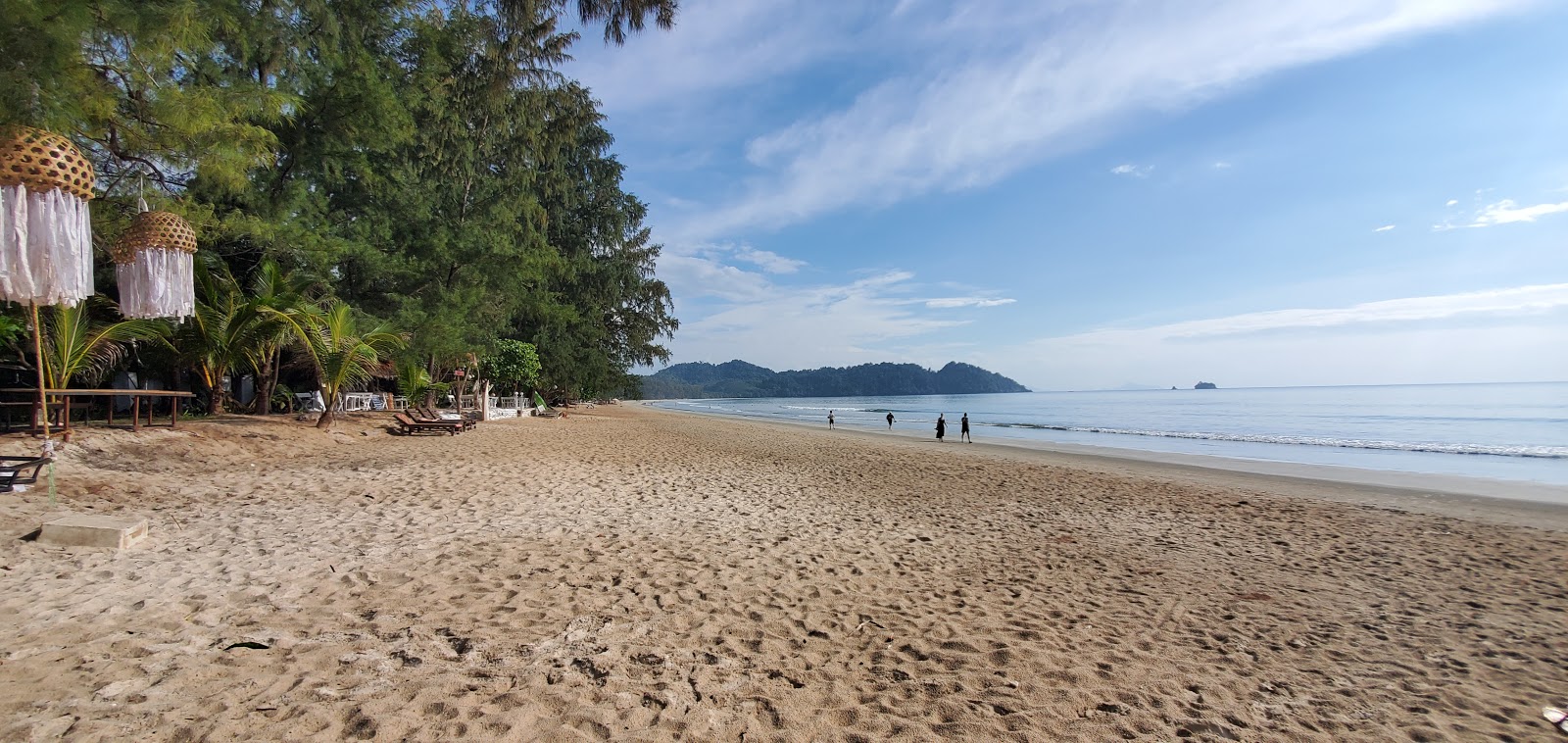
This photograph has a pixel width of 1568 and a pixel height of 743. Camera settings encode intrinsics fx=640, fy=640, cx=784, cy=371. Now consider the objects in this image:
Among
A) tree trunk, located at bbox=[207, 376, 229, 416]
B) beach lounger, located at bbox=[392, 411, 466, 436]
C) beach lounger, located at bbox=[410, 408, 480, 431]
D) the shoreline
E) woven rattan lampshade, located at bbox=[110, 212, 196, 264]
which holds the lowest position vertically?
the shoreline

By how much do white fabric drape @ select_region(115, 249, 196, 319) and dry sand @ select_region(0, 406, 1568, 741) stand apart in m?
1.91

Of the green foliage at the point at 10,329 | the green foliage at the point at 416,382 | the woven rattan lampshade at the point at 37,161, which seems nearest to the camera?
the woven rattan lampshade at the point at 37,161

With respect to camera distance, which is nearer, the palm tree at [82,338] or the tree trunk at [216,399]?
the palm tree at [82,338]

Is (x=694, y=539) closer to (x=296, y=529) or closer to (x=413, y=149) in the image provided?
(x=296, y=529)

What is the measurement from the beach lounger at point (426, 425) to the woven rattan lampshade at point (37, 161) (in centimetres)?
1319

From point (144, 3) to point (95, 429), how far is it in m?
6.79

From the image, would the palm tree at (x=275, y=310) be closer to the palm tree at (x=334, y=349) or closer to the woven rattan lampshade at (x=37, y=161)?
the palm tree at (x=334, y=349)

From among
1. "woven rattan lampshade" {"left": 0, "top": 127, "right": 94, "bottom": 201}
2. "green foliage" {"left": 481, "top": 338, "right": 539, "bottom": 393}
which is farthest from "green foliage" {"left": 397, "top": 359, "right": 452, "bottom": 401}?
"woven rattan lampshade" {"left": 0, "top": 127, "right": 94, "bottom": 201}

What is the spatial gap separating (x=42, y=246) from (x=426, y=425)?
13.4 m

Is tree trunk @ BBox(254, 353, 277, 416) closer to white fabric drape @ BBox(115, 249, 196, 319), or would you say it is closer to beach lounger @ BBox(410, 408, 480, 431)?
beach lounger @ BBox(410, 408, 480, 431)

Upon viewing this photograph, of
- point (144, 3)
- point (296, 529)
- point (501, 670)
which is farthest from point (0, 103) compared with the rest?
point (501, 670)

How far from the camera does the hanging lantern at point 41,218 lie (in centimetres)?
381

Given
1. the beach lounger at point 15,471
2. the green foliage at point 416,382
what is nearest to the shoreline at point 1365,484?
the beach lounger at point 15,471

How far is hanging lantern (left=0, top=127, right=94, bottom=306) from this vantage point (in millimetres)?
3812
